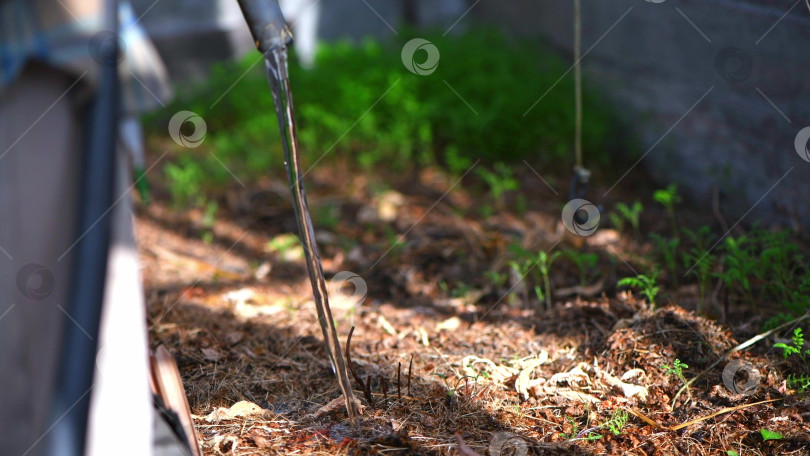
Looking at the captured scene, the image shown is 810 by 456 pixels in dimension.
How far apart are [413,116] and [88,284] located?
2.24m

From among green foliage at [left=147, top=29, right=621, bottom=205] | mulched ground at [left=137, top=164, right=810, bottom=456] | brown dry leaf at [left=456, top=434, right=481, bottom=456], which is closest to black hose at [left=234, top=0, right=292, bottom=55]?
mulched ground at [left=137, top=164, right=810, bottom=456]

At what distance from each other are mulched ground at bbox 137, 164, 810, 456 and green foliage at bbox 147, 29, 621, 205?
2.39 feet

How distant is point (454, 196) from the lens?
355cm

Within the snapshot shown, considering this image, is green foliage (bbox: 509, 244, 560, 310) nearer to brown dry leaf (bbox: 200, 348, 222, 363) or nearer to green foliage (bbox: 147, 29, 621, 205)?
green foliage (bbox: 147, 29, 621, 205)

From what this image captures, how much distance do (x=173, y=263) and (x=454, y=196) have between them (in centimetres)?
137

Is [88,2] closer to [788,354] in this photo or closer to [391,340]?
[391,340]

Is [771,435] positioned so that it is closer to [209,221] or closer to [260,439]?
[260,439]

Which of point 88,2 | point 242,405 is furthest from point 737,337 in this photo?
point 88,2

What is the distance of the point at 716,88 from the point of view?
3.01m

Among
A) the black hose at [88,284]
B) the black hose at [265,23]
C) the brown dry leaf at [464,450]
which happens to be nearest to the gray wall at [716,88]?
the brown dry leaf at [464,450]

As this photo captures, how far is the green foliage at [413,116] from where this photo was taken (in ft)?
12.1

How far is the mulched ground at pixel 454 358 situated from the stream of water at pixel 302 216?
14 cm

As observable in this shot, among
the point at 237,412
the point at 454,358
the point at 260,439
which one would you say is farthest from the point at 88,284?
the point at 454,358

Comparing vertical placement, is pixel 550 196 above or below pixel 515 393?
above
